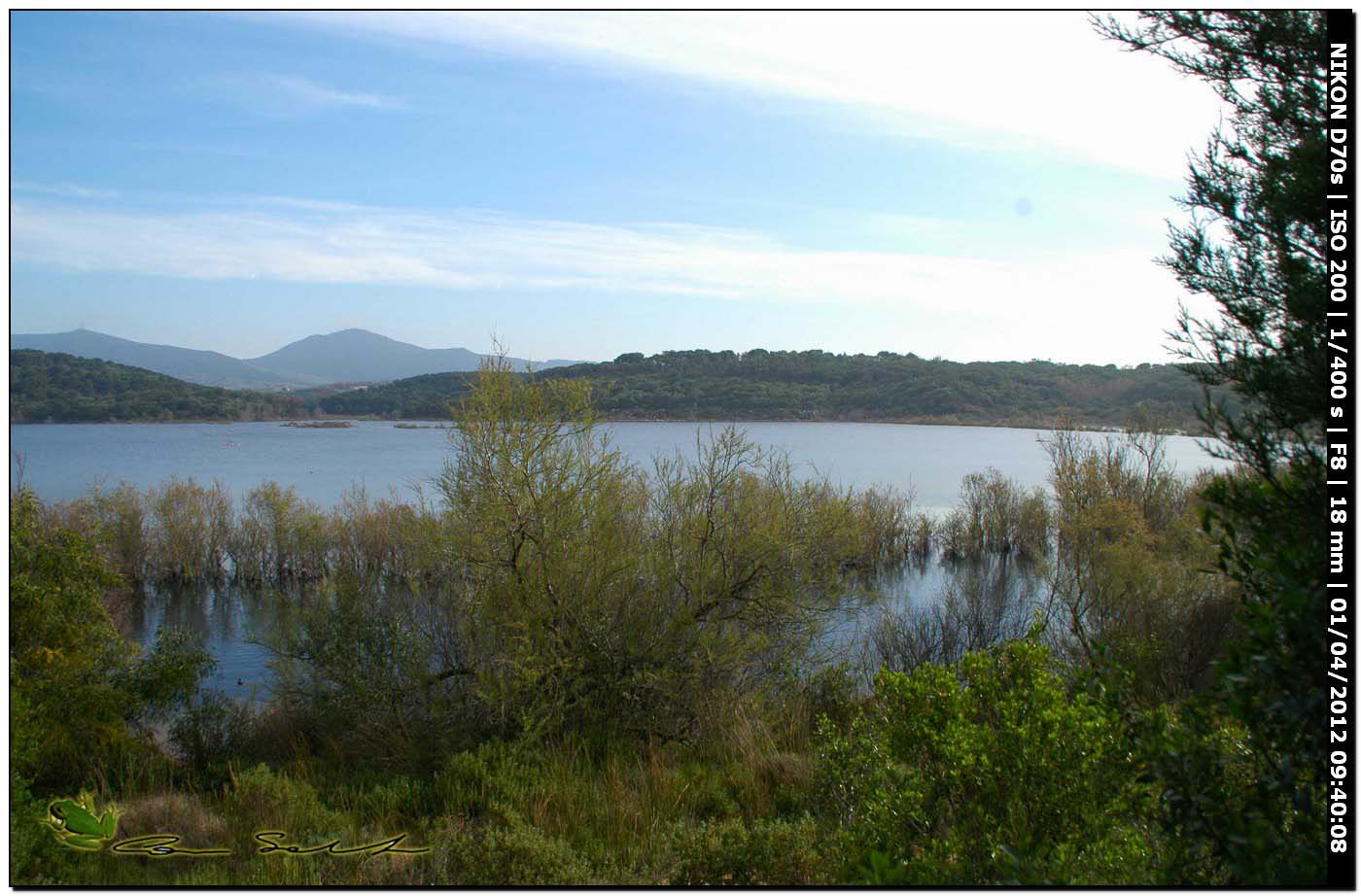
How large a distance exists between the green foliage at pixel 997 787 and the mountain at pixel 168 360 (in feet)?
36.9

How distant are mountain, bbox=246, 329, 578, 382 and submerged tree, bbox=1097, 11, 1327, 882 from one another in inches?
704

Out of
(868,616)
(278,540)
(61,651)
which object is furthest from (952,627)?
(278,540)

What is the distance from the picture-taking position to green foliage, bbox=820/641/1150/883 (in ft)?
9.79

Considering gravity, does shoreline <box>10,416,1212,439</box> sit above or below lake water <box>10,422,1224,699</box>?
above

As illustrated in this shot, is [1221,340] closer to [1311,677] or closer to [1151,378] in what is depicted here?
[1311,677]

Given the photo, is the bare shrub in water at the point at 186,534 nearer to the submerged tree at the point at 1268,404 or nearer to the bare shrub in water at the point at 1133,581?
the bare shrub in water at the point at 1133,581

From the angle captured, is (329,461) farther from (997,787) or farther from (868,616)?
(997,787)

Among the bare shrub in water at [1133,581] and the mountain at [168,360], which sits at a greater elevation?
the mountain at [168,360]

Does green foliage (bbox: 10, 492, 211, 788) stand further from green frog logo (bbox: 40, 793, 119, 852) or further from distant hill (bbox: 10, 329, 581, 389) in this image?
distant hill (bbox: 10, 329, 581, 389)

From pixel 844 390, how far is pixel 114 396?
1751 cm

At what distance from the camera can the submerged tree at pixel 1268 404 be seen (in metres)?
2.14

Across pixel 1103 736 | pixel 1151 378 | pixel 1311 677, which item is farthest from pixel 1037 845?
pixel 1151 378

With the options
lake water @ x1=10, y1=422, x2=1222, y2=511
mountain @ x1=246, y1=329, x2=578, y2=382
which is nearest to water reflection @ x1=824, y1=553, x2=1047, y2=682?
lake water @ x1=10, y1=422, x2=1222, y2=511
